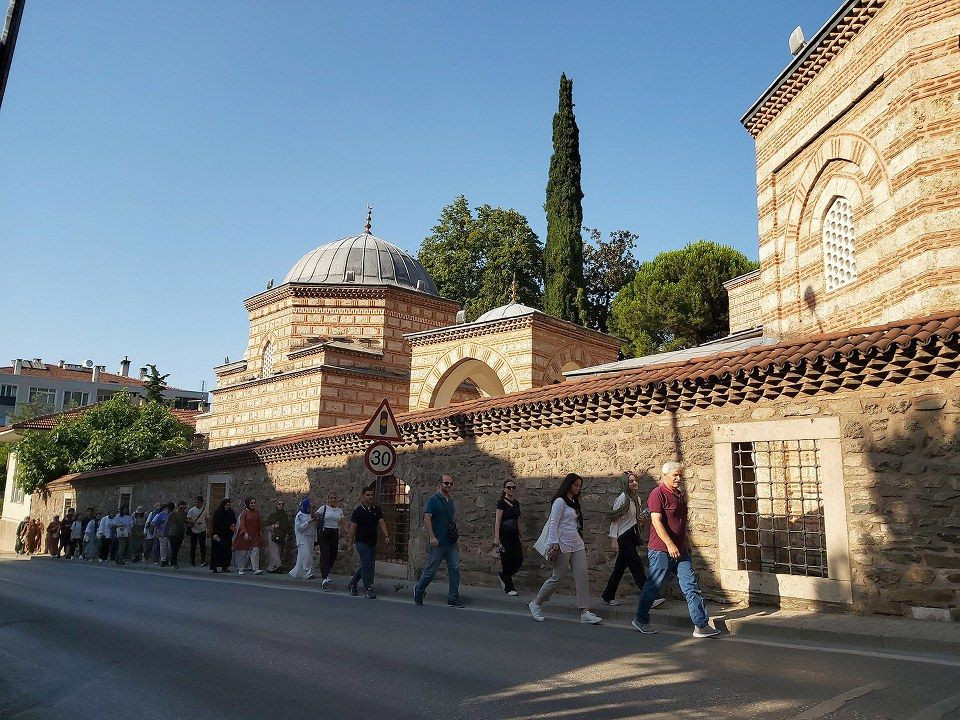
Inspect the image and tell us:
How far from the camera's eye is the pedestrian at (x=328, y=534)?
43.0 ft

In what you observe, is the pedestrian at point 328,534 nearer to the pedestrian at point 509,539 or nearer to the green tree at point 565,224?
the pedestrian at point 509,539

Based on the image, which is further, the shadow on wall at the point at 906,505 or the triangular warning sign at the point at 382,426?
the triangular warning sign at the point at 382,426

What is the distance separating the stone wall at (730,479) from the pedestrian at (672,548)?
2.01 m

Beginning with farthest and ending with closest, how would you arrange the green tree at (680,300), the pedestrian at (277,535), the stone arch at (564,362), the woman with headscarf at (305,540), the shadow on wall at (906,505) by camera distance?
the green tree at (680,300) → the stone arch at (564,362) → the pedestrian at (277,535) → the woman with headscarf at (305,540) → the shadow on wall at (906,505)

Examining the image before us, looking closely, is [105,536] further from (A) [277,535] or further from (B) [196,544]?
(A) [277,535]

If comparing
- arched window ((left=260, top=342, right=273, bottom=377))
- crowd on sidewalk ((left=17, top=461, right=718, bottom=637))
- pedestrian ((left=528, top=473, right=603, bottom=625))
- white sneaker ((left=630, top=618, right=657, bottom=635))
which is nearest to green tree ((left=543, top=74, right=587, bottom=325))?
arched window ((left=260, top=342, right=273, bottom=377))

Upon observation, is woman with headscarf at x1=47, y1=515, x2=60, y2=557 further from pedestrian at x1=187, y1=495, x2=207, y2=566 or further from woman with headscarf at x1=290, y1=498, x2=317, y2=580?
woman with headscarf at x1=290, y1=498, x2=317, y2=580

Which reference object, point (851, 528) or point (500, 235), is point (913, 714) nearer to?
point (851, 528)

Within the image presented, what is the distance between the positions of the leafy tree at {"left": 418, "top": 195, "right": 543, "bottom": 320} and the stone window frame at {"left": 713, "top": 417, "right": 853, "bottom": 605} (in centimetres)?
2892

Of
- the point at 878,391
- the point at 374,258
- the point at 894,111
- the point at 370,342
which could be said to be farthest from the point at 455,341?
the point at 878,391

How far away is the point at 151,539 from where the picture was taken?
68.0 feet

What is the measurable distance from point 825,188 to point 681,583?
26.3ft

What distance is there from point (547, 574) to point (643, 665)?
18.4 ft

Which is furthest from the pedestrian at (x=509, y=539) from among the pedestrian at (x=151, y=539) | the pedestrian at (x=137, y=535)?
the pedestrian at (x=137, y=535)
